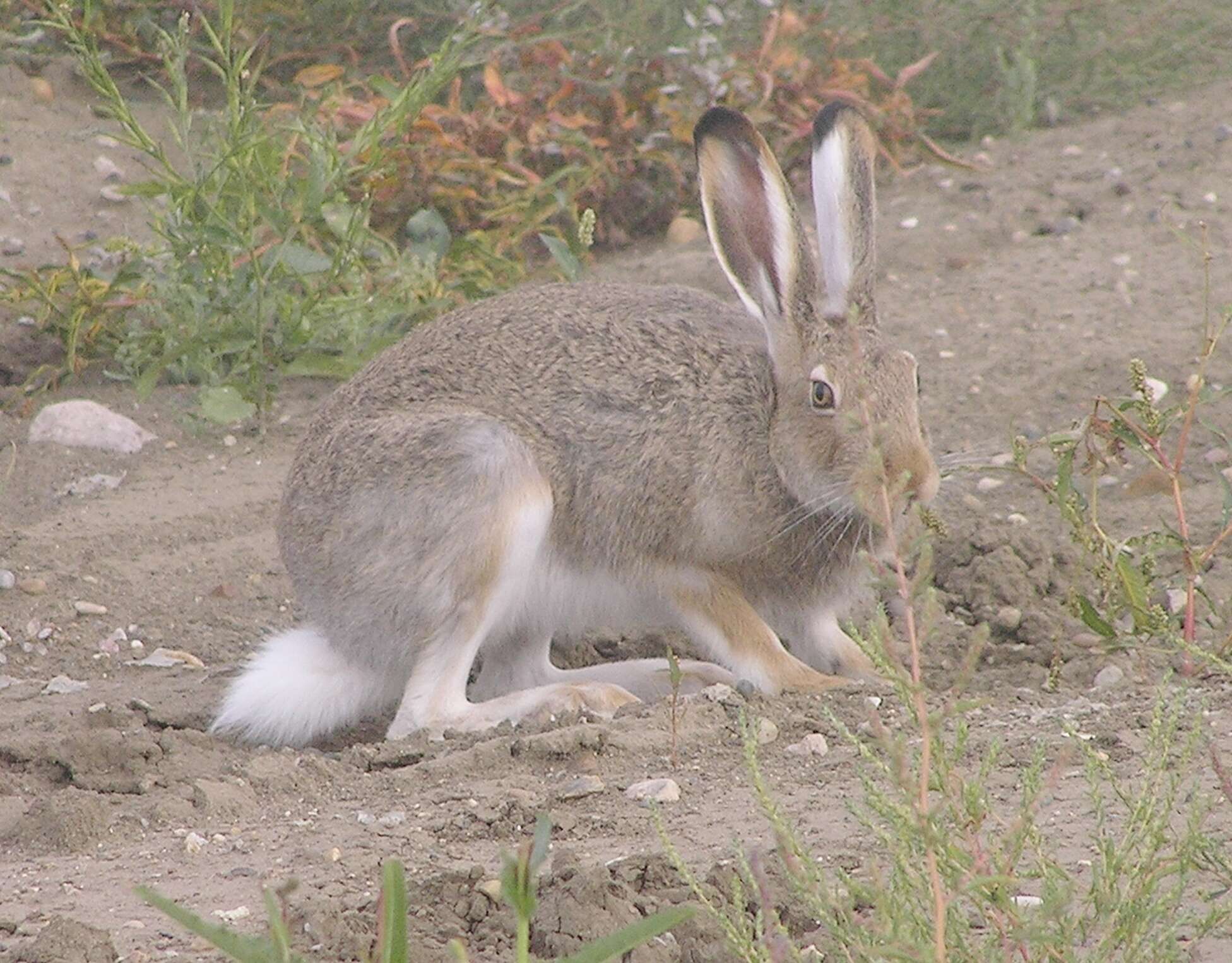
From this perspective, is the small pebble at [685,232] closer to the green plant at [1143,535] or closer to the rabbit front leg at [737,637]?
the rabbit front leg at [737,637]

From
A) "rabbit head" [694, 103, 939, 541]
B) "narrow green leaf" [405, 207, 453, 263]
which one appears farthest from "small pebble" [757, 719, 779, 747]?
"narrow green leaf" [405, 207, 453, 263]

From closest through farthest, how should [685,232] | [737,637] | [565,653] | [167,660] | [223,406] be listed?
[737,637] < [167,660] < [565,653] < [223,406] < [685,232]

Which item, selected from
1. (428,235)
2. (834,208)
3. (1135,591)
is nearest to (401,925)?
(1135,591)

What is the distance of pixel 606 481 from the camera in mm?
4613

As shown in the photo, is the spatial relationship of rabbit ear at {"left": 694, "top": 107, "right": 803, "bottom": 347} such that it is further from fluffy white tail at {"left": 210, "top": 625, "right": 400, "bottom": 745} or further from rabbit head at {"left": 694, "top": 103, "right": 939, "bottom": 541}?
fluffy white tail at {"left": 210, "top": 625, "right": 400, "bottom": 745}

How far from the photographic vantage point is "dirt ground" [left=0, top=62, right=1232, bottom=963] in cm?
320

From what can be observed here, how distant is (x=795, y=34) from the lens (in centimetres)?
756

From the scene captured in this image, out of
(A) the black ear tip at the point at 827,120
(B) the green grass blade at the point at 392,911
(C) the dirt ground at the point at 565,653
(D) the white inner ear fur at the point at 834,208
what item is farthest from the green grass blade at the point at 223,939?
(A) the black ear tip at the point at 827,120

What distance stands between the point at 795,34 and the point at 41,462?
3401 millimetres

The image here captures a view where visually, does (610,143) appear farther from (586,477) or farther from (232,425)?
(586,477)

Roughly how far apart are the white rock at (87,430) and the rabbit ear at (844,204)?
2643 mm

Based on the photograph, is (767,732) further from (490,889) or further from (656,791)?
(490,889)

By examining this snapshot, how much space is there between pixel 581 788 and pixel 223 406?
285 centimetres

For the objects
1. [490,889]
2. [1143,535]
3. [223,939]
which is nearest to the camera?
[223,939]
